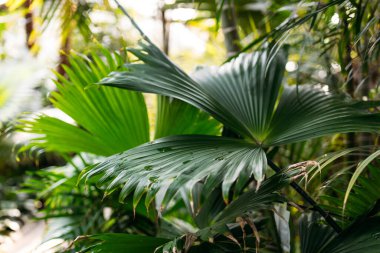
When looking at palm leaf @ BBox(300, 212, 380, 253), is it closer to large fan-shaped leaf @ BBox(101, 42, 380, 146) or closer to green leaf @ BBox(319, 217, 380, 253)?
green leaf @ BBox(319, 217, 380, 253)

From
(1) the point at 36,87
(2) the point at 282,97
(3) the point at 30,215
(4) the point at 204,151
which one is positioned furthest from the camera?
(3) the point at 30,215

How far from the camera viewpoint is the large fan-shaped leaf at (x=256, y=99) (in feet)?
3.60

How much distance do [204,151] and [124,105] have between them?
0.42 meters

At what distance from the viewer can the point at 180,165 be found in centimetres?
96

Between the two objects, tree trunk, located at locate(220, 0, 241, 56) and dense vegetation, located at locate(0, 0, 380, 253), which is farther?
tree trunk, located at locate(220, 0, 241, 56)

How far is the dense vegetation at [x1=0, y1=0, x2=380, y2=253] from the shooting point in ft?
3.09

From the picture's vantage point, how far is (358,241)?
0.92 metres

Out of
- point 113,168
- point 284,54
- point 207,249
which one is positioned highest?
point 284,54

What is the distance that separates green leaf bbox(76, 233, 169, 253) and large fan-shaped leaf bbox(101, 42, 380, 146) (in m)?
0.35

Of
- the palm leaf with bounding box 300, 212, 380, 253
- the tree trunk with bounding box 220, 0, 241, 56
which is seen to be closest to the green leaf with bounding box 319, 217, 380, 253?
the palm leaf with bounding box 300, 212, 380, 253

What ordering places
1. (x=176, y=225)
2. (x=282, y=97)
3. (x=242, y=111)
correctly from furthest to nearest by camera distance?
(x=176, y=225)
(x=282, y=97)
(x=242, y=111)

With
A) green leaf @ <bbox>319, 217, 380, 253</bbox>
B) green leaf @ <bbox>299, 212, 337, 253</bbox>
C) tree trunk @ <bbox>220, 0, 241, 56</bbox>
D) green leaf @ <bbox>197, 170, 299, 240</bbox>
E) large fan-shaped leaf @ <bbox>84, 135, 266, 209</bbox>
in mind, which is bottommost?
green leaf @ <bbox>299, 212, 337, 253</bbox>

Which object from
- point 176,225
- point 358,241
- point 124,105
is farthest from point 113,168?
point 176,225

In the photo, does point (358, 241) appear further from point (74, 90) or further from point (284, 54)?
point (74, 90)
